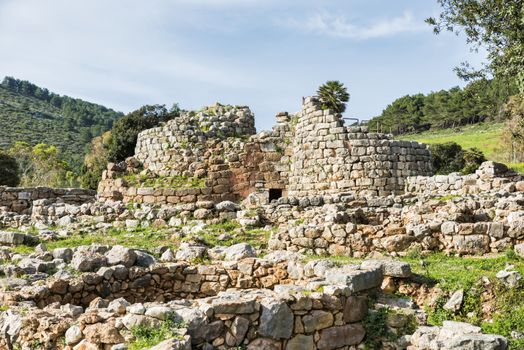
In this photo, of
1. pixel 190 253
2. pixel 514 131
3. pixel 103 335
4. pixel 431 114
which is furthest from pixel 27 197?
pixel 431 114

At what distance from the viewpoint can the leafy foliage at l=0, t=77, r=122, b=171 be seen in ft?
238

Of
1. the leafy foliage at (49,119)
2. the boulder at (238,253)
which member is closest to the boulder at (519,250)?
the boulder at (238,253)

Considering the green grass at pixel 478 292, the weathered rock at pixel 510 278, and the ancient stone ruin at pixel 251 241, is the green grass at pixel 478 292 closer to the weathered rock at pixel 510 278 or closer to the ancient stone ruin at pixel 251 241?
the weathered rock at pixel 510 278

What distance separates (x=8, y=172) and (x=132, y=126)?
867 centimetres

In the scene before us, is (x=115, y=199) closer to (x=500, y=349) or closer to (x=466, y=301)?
(x=466, y=301)

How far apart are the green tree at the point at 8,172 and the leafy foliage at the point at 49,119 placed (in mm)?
22392

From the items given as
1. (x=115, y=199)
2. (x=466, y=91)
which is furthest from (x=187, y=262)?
(x=466, y=91)

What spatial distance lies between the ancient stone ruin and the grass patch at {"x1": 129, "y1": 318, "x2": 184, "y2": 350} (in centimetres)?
2

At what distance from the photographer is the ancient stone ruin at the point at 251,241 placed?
6336mm

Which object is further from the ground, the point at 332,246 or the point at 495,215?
the point at 495,215

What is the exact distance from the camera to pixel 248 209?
15109 millimetres

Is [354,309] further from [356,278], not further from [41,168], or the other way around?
[41,168]

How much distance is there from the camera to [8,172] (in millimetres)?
35562

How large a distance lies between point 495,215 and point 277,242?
14.6 ft
